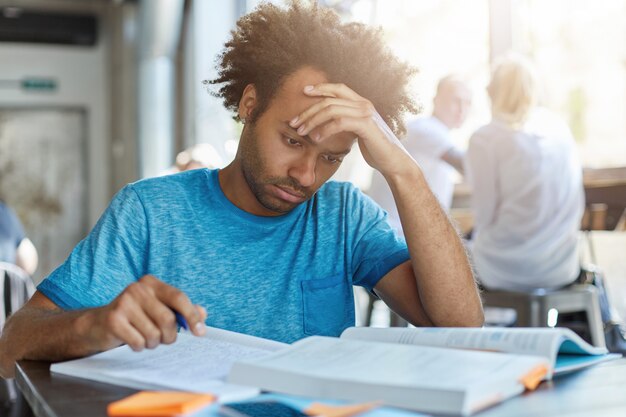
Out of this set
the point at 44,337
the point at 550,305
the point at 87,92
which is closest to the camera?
the point at 44,337

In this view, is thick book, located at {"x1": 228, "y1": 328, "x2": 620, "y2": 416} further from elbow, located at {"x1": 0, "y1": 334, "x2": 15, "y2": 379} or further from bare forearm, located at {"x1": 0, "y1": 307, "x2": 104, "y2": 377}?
elbow, located at {"x1": 0, "y1": 334, "x2": 15, "y2": 379}

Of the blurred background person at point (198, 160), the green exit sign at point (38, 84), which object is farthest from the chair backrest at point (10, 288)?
the green exit sign at point (38, 84)

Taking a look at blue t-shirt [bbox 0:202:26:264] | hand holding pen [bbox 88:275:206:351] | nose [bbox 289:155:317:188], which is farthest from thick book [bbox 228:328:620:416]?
blue t-shirt [bbox 0:202:26:264]

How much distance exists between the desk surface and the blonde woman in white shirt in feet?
6.39

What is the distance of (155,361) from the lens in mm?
960

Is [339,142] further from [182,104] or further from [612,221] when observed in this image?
[182,104]

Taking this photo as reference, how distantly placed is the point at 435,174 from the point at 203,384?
2.87 metres

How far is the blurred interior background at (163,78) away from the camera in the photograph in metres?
3.19

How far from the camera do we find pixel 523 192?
9.61 ft

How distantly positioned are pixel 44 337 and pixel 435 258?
628 mm

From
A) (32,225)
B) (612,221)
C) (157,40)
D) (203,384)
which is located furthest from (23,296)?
(32,225)

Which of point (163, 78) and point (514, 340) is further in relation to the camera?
point (163, 78)

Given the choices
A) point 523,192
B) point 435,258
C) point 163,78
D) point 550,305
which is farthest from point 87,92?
point 435,258

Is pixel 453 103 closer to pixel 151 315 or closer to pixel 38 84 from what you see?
pixel 151 315
